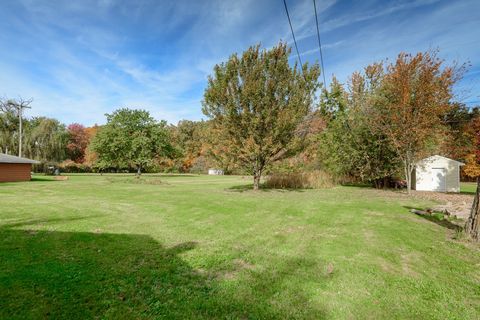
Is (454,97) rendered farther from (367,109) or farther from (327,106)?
(327,106)

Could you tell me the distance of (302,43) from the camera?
956cm

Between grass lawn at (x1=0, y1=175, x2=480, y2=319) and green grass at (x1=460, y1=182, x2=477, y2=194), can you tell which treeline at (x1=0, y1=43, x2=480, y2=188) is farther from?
grass lawn at (x1=0, y1=175, x2=480, y2=319)

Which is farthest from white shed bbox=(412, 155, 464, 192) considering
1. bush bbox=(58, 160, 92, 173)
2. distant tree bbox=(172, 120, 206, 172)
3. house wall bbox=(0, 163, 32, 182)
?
bush bbox=(58, 160, 92, 173)

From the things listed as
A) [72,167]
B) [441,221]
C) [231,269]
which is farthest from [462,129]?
[72,167]

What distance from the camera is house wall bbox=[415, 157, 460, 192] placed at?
18486 mm

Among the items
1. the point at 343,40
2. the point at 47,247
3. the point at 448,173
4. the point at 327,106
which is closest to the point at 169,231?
the point at 47,247

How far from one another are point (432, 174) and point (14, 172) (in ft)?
120

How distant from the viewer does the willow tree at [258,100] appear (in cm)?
1417

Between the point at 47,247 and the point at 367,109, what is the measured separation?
2011cm

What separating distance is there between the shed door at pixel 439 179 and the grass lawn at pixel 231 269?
15228 mm

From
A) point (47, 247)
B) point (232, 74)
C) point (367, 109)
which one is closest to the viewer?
point (47, 247)

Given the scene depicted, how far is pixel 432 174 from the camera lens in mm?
19172

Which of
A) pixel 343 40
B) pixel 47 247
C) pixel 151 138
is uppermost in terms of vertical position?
pixel 343 40

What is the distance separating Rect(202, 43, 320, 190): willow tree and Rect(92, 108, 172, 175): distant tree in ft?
70.7
